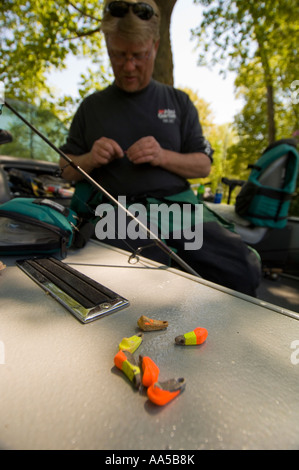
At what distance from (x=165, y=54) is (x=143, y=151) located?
2721mm

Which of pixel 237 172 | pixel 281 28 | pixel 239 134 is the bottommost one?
pixel 237 172

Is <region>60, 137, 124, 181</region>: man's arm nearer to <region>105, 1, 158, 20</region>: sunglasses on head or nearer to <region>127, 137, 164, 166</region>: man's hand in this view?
<region>127, 137, 164, 166</region>: man's hand

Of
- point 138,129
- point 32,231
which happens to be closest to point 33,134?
point 138,129

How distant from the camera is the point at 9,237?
991 millimetres

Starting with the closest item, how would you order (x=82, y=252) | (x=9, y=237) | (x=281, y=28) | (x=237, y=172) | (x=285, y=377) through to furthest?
(x=285, y=377) < (x=9, y=237) < (x=82, y=252) < (x=281, y=28) < (x=237, y=172)

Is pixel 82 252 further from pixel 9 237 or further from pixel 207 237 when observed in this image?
pixel 207 237

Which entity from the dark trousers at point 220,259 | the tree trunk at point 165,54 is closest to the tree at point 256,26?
the tree trunk at point 165,54

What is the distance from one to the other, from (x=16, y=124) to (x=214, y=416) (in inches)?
116

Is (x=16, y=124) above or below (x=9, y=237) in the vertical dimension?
above

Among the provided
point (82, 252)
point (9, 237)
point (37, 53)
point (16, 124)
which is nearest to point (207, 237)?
point (82, 252)

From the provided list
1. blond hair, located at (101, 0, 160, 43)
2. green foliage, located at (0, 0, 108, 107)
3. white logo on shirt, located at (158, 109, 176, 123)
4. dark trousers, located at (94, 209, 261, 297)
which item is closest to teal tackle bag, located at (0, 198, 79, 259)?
dark trousers, located at (94, 209, 261, 297)

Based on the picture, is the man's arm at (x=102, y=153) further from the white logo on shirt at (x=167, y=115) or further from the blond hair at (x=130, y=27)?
the blond hair at (x=130, y=27)

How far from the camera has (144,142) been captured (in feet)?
4.35

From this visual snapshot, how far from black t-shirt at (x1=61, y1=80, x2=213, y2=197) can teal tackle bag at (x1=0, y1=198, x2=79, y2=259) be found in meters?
0.53
